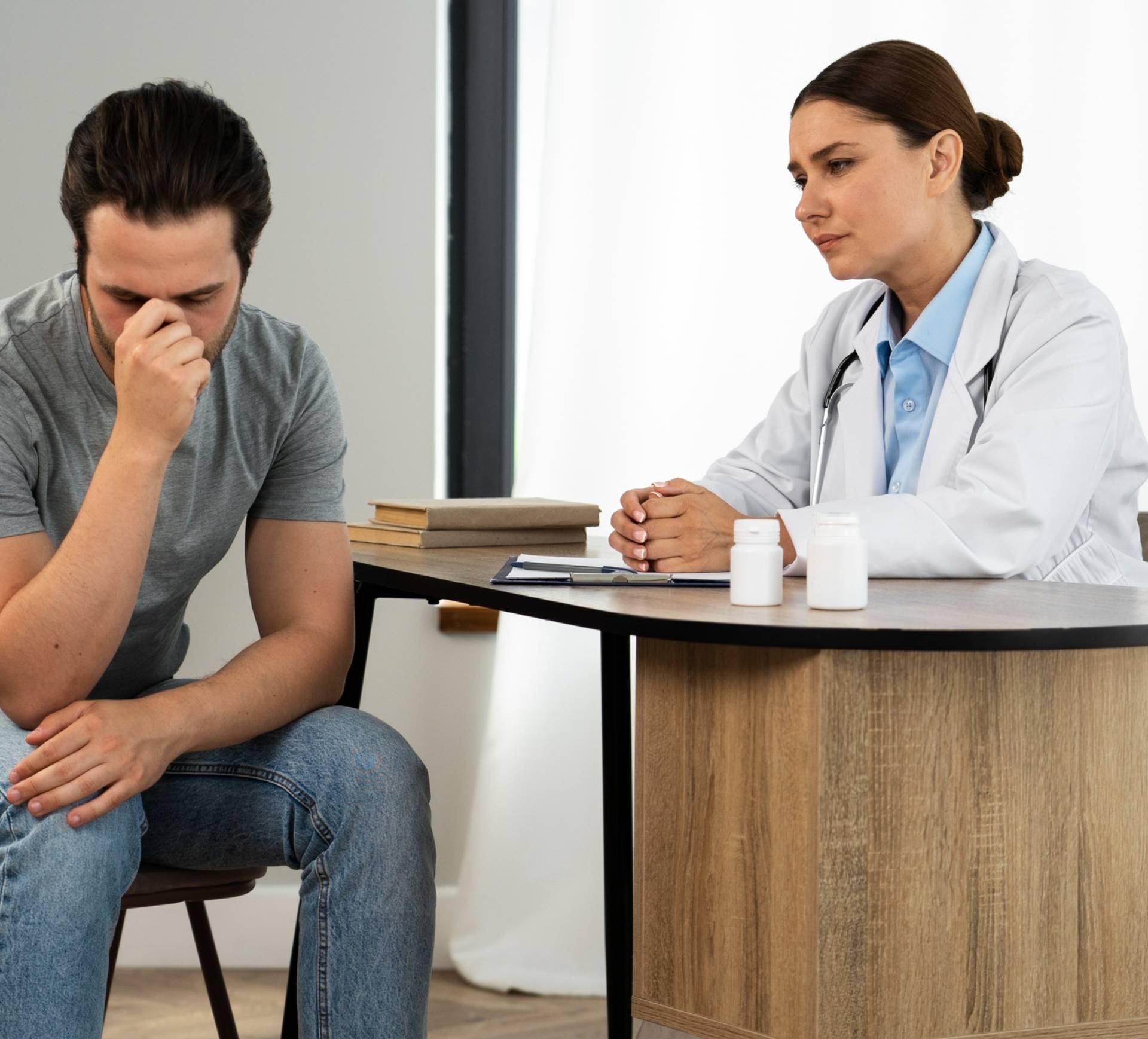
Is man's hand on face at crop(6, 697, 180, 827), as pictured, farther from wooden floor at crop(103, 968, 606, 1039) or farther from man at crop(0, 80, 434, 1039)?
wooden floor at crop(103, 968, 606, 1039)

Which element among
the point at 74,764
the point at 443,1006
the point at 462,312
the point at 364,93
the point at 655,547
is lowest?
the point at 443,1006

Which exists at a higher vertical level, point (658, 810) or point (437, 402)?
point (437, 402)

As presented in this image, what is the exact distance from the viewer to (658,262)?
249 centimetres

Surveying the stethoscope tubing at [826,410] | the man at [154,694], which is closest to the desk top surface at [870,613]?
the man at [154,694]

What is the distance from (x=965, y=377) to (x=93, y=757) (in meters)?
1.06

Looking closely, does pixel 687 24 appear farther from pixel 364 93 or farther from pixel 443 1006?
pixel 443 1006

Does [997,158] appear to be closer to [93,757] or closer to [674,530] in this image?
[674,530]

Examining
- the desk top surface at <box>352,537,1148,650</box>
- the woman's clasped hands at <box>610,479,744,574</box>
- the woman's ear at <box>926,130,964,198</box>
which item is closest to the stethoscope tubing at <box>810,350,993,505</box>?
the woman's ear at <box>926,130,964,198</box>

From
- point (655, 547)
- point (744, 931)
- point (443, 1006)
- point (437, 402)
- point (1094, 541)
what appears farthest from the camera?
point (437, 402)

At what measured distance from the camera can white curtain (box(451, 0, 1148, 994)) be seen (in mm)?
2451

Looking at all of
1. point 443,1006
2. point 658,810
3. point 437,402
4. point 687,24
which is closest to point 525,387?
point 437,402

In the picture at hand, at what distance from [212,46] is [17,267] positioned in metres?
0.51

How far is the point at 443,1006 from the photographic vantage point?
2385mm

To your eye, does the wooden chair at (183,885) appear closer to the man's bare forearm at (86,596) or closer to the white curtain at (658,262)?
the man's bare forearm at (86,596)
